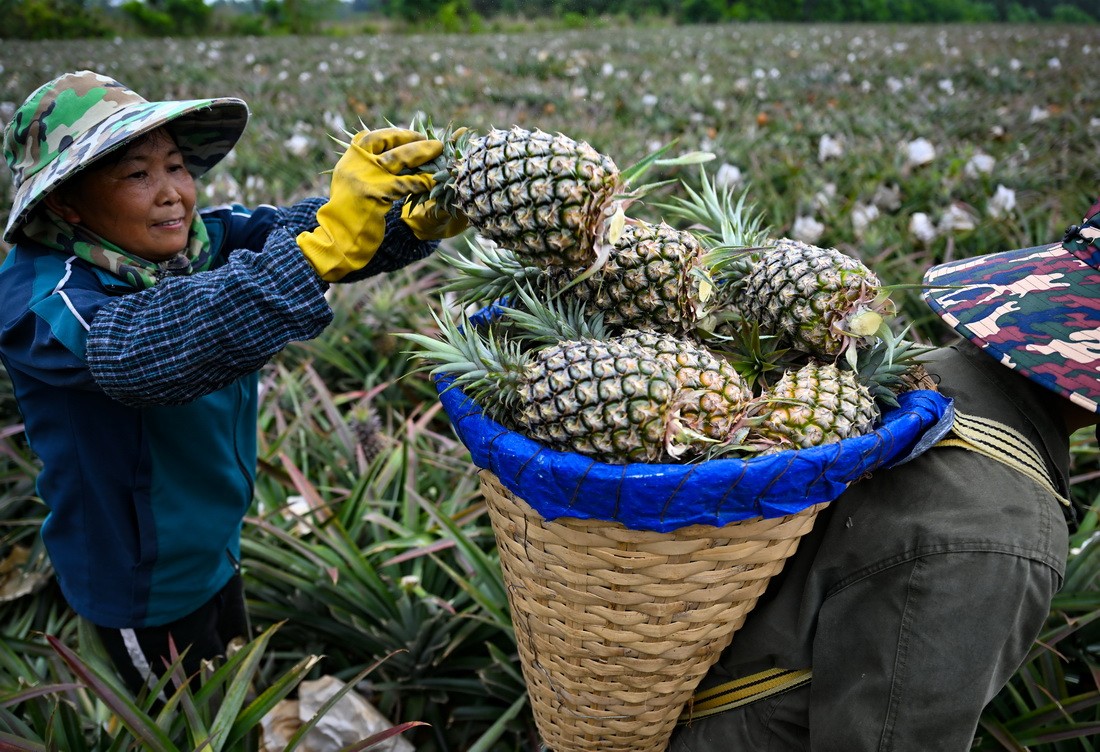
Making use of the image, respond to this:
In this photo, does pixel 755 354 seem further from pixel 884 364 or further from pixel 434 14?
pixel 434 14

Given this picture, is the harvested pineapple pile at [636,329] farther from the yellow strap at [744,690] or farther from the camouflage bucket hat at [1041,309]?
the yellow strap at [744,690]

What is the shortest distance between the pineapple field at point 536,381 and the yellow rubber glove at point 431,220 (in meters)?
0.09

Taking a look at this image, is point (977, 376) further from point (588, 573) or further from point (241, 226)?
point (241, 226)

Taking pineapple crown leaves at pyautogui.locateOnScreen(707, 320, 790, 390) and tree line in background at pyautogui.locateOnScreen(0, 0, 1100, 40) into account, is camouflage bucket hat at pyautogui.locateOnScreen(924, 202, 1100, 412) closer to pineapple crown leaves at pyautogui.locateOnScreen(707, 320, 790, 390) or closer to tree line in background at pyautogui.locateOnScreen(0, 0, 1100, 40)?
pineapple crown leaves at pyautogui.locateOnScreen(707, 320, 790, 390)

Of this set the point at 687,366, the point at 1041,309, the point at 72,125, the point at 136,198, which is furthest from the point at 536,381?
the point at 72,125

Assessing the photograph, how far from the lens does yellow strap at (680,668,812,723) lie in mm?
1484

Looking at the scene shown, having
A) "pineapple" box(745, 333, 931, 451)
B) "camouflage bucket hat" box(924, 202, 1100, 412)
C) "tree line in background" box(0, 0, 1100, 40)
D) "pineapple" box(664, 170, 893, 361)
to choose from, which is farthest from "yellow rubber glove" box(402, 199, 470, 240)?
"tree line in background" box(0, 0, 1100, 40)

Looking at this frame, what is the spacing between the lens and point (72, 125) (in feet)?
5.50

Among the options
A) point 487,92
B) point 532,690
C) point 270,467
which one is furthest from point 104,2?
point 532,690

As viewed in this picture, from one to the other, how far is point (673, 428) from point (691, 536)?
0.18 meters

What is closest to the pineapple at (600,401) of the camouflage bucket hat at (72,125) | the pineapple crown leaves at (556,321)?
the pineapple crown leaves at (556,321)

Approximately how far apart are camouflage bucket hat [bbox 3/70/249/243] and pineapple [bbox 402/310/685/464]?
98cm

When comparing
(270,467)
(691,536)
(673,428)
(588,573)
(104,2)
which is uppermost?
(104,2)

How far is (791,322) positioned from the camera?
135 cm
